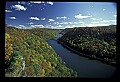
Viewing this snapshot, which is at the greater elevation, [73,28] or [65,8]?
[65,8]

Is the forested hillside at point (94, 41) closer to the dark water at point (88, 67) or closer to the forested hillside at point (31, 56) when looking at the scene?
the dark water at point (88, 67)

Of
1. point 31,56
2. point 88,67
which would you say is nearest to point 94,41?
point 88,67

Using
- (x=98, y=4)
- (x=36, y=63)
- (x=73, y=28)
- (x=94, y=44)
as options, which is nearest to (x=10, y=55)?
(x=36, y=63)

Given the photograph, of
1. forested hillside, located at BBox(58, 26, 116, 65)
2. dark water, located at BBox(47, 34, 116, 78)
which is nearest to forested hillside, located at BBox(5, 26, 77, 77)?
dark water, located at BBox(47, 34, 116, 78)

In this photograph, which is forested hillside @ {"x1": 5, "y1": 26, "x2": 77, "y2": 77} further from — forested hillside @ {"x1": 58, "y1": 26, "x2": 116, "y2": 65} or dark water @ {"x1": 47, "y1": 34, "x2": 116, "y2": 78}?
forested hillside @ {"x1": 58, "y1": 26, "x2": 116, "y2": 65}

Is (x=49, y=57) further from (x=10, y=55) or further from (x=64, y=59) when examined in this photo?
(x=10, y=55)

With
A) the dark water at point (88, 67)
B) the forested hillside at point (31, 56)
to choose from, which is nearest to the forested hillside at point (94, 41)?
the dark water at point (88, 67)
